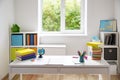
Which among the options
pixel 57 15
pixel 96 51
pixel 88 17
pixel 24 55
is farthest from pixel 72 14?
pixel 24 55

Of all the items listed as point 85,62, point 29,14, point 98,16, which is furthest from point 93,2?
point 85,62

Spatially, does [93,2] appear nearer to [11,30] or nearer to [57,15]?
[57,15]

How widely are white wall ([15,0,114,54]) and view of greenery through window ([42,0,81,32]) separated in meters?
0.38

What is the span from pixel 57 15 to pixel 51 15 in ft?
0.51

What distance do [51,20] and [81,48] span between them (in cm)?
108

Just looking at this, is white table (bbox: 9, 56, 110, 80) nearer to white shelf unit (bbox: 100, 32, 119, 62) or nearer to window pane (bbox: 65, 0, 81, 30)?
white shelf unit (bbox: 100, 32, 119, 62)

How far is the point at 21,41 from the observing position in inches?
192

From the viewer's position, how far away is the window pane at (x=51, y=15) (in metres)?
5.55

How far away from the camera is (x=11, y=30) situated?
484cm

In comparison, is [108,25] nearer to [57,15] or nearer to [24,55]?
[57,15]

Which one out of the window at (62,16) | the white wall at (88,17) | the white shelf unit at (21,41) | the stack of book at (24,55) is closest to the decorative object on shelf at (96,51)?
the stack of book at (24,55)

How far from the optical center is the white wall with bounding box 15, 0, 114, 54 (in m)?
5.21

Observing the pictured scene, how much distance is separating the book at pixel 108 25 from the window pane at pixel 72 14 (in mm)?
663

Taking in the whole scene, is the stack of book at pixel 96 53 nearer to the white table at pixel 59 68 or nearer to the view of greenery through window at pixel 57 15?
the white table at pixel 59 68
